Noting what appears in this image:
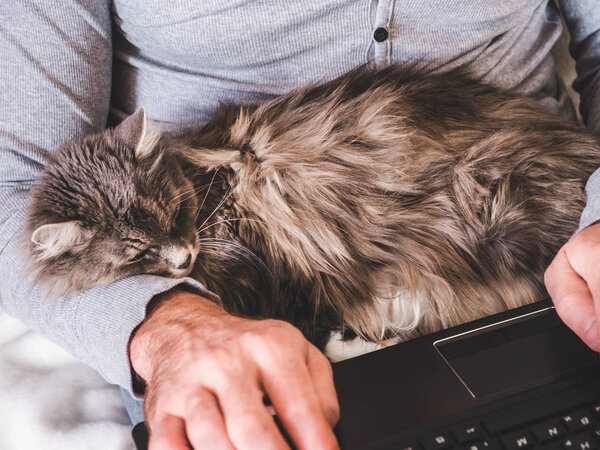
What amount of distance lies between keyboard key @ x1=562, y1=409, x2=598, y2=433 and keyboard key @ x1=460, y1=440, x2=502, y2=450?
0.31 ft

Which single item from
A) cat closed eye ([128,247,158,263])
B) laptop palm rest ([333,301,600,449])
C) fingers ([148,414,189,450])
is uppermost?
fingers ([148,414,189,450])

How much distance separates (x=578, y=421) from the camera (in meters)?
0.62

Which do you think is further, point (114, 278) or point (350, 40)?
point (350, 40)

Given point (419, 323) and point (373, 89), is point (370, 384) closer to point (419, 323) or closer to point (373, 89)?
point (419, 323)

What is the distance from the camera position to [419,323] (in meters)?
1.03

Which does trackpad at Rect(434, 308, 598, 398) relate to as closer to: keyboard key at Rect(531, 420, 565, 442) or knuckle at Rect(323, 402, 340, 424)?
keyboard key at Rect(531, 420, 565, 442)

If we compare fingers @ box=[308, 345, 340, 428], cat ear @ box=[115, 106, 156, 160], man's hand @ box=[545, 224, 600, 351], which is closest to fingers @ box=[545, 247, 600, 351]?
man's hand @ box=[545, 224, 600, 351]

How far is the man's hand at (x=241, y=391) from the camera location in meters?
0.46

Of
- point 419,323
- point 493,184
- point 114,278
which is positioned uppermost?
point 493,184

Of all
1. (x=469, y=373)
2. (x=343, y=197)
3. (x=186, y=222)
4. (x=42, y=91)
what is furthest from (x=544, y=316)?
(x=42, y=91)

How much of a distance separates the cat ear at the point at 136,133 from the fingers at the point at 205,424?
59 centimetres

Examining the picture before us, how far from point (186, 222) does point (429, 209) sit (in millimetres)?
481

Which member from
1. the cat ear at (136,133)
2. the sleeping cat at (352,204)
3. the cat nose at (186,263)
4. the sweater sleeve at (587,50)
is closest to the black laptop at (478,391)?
the sleeping cat at (352,204)

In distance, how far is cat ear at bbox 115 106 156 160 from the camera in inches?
37.8
